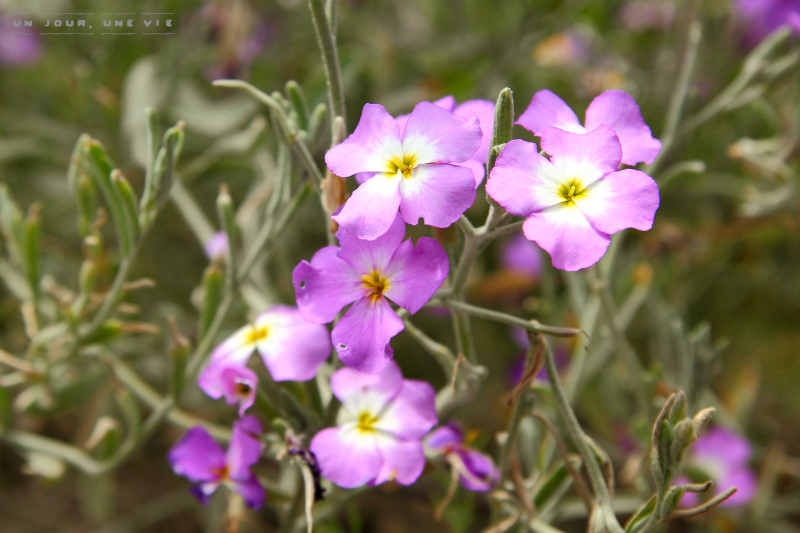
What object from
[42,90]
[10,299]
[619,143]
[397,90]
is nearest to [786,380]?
[397,90]

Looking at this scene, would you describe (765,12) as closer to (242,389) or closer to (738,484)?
(738,484)

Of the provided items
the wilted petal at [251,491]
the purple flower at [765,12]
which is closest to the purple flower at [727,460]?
the wilted petal at [251,491]

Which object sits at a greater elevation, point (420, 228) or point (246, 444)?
point (420, 228)

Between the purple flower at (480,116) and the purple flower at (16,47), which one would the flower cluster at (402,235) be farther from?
the purple flower at (16,47)

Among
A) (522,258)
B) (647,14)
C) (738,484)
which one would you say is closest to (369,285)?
(738,484)

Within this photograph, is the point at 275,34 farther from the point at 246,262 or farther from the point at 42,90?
the point at 246,262
